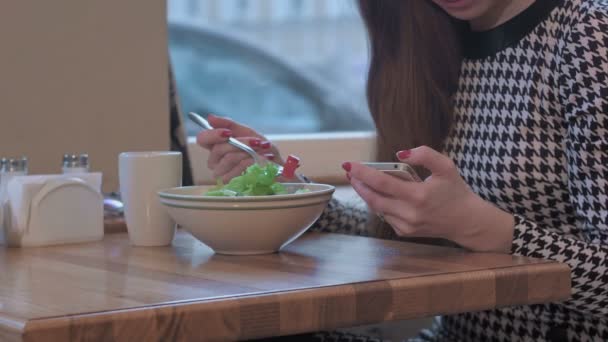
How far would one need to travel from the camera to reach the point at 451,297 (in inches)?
40.9

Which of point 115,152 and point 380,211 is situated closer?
point 380,211

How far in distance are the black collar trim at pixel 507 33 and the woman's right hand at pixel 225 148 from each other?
0.39m

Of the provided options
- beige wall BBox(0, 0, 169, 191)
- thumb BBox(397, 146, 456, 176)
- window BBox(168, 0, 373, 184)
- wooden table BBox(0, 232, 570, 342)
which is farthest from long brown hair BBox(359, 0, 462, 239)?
window BBox(168, 0, 373, 184)

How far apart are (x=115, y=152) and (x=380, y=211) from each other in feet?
3.50

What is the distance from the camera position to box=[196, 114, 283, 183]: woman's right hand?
150 cm

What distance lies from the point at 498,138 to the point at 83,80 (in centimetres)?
97

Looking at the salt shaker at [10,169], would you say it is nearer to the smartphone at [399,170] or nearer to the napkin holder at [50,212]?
the napkin holder at [50,212]

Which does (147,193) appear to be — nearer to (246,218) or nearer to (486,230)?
(246,218)

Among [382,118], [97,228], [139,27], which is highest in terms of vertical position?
[139,27]

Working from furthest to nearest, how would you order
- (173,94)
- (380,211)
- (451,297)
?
(173,94)
(380,211)
(451,297)

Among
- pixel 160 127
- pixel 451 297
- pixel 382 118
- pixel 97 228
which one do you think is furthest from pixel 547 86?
pixel 160 127

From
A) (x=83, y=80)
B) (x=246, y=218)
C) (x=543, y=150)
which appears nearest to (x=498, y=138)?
(x=543, y=150)

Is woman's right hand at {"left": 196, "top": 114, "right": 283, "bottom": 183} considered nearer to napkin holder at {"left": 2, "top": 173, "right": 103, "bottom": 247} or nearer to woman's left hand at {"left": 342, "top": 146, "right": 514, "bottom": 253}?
napkin holder at {"left": 2, "top": 173, "right": 103, "bottom": 247}

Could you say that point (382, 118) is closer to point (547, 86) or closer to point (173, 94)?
point (547, 86)
